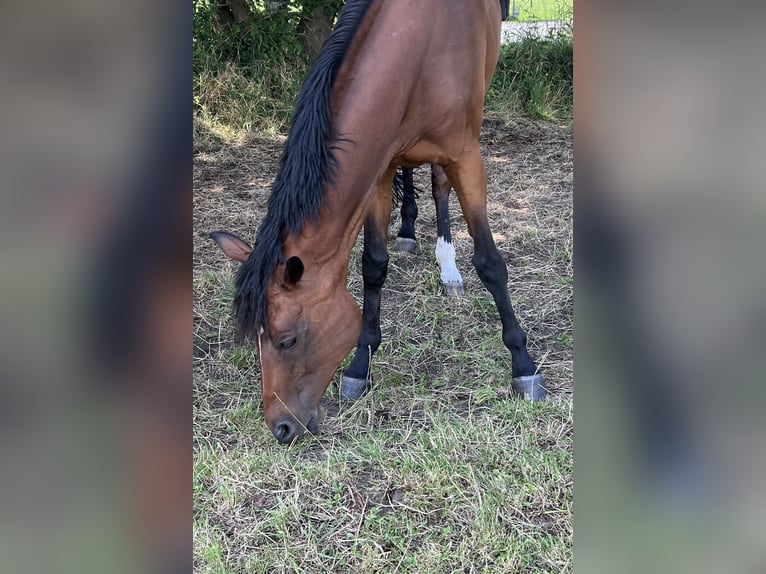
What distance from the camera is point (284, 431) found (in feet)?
8.59

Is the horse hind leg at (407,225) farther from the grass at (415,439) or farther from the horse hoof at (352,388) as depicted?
the horse hoof at (352,388)

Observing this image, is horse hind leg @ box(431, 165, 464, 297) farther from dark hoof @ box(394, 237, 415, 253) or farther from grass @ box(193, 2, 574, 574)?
dark hoof @ box(394, 237, 415, 253)

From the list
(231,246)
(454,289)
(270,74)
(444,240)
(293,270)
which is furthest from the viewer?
(270,74)

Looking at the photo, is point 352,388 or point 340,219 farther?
point 352,388

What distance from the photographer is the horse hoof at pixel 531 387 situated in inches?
119

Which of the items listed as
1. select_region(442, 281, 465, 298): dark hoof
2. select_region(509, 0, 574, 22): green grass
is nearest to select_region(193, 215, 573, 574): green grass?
select_region(442, 281, 465, 298): dark hoof

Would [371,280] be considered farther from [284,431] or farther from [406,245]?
[406,245]

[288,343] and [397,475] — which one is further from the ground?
[288,343]

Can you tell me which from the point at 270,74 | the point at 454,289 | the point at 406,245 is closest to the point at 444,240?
the point at 454,289

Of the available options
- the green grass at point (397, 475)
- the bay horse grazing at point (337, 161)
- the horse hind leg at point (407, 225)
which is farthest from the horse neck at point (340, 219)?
the horse hind leg at point (407, 225)

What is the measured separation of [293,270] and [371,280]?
37.8 inches

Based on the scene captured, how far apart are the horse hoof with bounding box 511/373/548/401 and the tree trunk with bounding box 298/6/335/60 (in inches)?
217
